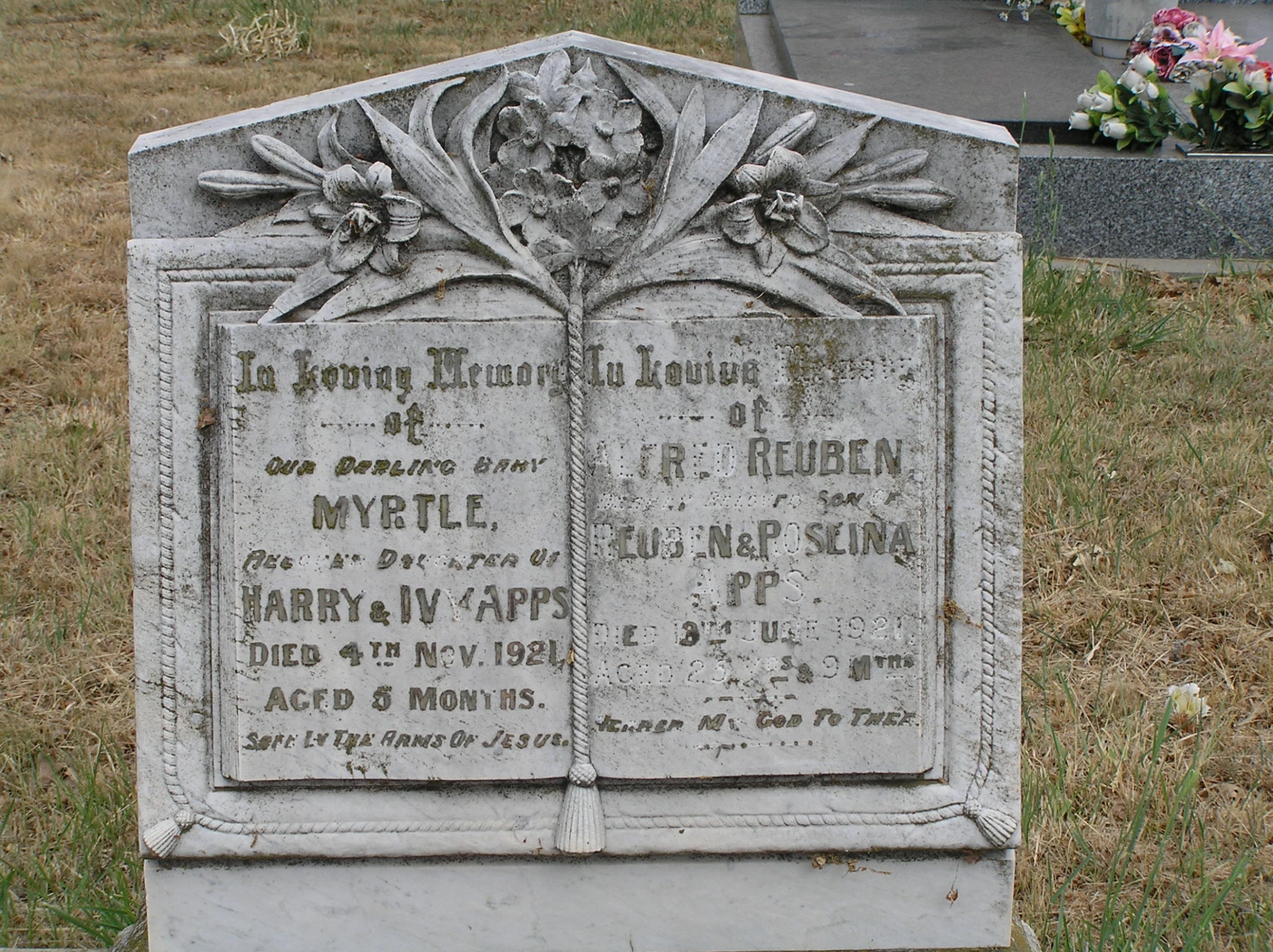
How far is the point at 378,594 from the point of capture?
2145mm

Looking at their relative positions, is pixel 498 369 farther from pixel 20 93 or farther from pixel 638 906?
pixel 20 93

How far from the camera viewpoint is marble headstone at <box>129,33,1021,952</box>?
2049 millimetres

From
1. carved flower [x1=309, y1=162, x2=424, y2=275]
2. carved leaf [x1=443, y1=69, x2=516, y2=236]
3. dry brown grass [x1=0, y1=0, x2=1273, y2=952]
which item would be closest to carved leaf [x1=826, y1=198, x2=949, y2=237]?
carved leaf [x1=443, y1=69, x2=516, y2=236]

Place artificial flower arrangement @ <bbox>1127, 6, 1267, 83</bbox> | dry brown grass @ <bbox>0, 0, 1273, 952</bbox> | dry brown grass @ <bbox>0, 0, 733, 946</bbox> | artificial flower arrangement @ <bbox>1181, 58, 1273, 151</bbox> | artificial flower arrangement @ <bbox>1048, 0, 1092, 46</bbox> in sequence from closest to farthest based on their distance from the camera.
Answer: dry brown grass @ <bbox>0, 0, 1273, 952</bbox>
dry brown grass @ <bbox>0, 0, 733, 946</bbox>
artificial flower arrangement @ <bbox>1181, 58, 1273, 151</bbox>
artificial flower arrangement @ <bbox>1127, 6, 1267, 83</bbox>
artificial flower arrangement @ <bbox>1048, 0, 1092, 46</bbox>

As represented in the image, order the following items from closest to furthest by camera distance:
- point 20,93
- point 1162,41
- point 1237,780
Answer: point 1237,780 → point 1162,41 → point 20,93

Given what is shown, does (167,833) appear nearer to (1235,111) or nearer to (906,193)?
(906,193)

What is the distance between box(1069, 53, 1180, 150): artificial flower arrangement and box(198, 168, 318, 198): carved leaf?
153 inches

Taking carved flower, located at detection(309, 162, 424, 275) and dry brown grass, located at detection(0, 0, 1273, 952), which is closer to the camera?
carved flower, located at detection(309, 162, 424, 275)

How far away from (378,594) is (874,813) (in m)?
0.85

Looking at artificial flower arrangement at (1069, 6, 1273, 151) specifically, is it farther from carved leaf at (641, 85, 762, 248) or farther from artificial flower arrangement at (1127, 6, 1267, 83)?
carved leaf at (641, 85, 762, 248)

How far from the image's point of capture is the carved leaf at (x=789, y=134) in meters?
2.04

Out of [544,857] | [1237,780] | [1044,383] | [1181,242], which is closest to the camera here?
[544,857]

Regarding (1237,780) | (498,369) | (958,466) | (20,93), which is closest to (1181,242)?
(1237,780)

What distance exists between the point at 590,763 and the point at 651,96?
1017 millimetres
